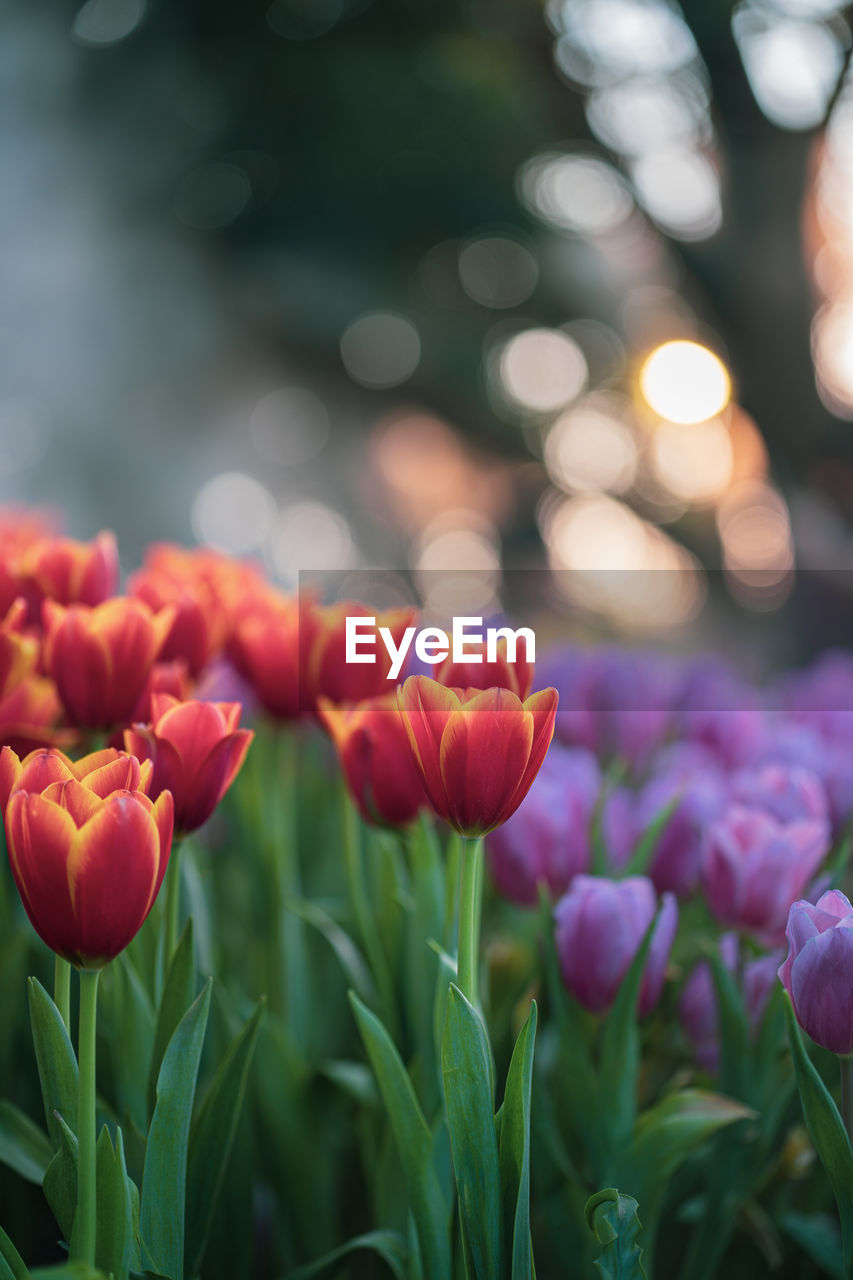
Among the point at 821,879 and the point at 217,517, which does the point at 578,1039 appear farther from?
the point at 217,517

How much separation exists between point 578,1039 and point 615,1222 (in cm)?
10

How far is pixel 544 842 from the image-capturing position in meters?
0.44

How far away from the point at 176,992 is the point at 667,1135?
0.17 meters

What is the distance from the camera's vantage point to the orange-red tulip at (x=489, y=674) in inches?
12.4

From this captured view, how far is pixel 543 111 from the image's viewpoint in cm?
355

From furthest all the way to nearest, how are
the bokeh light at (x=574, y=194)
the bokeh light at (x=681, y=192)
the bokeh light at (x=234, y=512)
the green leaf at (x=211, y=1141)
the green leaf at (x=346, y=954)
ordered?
the bokeh light at (x=234, y=512) → the bokeh light at (x=574, y=194) → the bokeh light at (x=681, y=192) → the green leaf at (x=346, y=954) → the green leaf at (x=211, y=1141)

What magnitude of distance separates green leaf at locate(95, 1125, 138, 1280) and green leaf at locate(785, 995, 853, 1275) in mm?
184

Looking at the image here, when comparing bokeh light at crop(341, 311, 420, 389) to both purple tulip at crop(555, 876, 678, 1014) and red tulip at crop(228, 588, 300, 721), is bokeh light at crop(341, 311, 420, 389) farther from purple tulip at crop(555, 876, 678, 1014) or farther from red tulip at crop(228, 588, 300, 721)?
purple tulip at crop(555, 876, 678, 1014)

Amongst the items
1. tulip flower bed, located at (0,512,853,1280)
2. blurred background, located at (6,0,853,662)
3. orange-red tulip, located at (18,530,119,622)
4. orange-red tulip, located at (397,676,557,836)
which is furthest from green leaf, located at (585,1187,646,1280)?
blurred background, located at (6,0,853,662)

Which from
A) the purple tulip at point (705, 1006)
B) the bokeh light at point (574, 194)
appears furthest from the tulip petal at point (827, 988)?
the bokeh light at point (574, 194)

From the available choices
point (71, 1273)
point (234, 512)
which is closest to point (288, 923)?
point (71, 1273)

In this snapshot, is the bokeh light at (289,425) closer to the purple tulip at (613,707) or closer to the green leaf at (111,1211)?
the purple tulip at (613,707)

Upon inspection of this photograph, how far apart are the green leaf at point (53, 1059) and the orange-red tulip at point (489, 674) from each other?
15cm

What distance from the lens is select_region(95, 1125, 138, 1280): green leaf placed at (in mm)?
258
